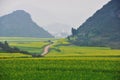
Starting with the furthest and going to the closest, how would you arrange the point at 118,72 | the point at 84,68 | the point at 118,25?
the point at 118,25, the point at 84,68, the point at 118,72

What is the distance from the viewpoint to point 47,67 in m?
31.6

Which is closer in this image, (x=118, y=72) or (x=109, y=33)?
(x=118, y=72)

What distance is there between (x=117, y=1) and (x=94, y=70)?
569ft

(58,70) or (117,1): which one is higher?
(117,1)

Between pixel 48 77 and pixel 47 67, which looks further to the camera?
pixel 47 67

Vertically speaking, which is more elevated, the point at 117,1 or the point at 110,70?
the point at 117,1

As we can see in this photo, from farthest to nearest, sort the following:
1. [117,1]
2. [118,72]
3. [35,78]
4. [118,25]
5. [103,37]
A: [117,1] < [118,25] < [103,37] < [118,72] < [35,78]

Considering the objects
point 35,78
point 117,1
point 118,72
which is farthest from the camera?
point 117,1

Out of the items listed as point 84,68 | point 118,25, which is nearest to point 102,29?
point 118,25

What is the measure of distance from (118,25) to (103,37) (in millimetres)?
21577

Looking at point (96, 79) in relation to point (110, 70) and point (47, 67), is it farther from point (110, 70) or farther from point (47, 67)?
point (47, 67)

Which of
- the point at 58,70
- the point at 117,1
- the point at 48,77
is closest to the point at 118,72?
the point at 58,70

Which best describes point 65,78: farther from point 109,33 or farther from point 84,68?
point 109,33

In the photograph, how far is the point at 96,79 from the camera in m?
25.2
